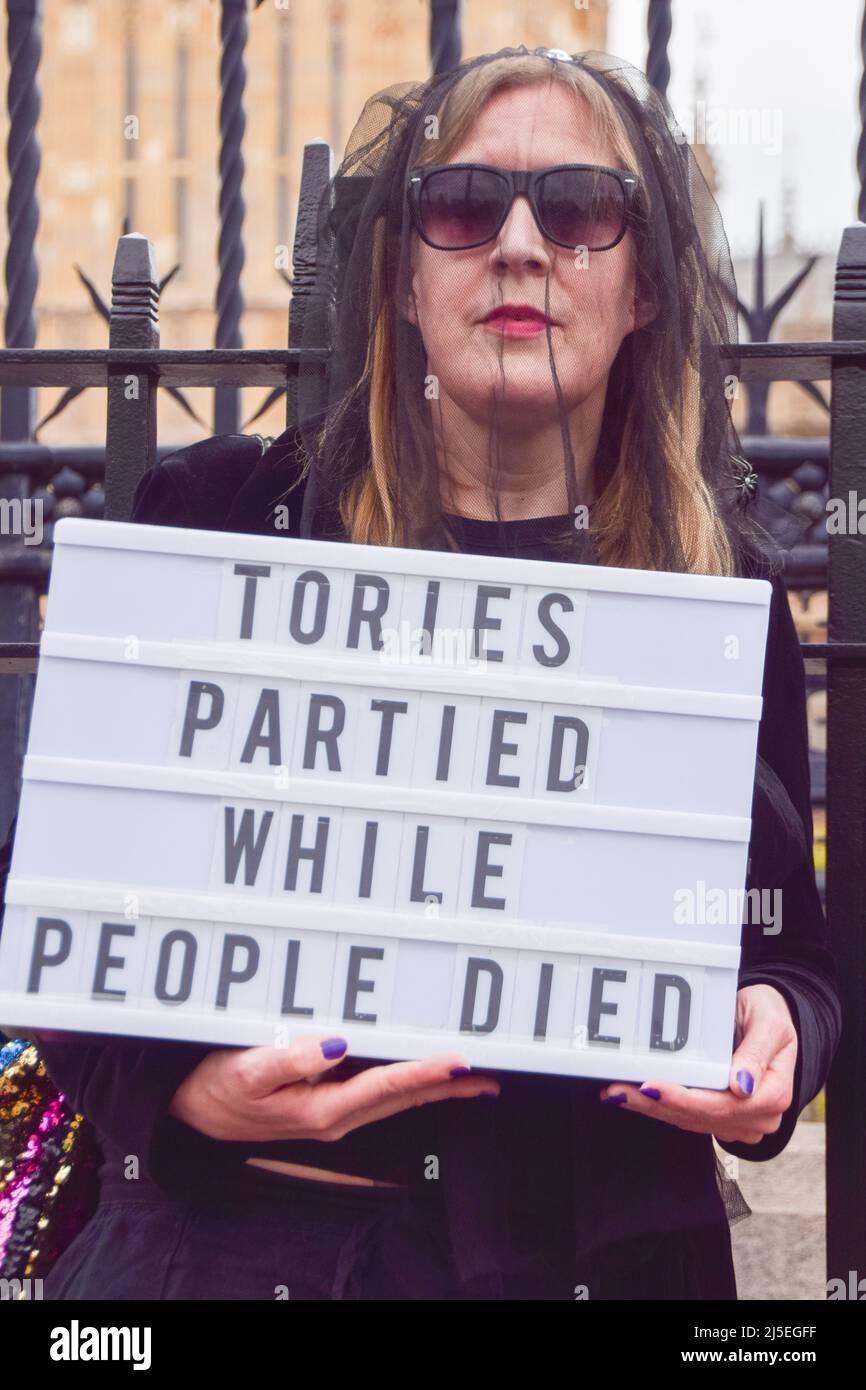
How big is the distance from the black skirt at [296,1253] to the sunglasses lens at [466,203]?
119 centimetres

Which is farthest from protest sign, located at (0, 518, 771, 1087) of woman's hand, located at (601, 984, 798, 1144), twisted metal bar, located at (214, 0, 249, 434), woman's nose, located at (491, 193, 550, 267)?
twisted metal bar, located at (214, 0, 249, 434)

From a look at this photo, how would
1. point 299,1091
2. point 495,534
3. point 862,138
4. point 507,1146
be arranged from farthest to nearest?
1. point 862,138
2. point 495,534
3. point 507,1146
4. point 299,1091

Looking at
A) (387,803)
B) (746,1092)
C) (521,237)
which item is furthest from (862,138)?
(746,1092)

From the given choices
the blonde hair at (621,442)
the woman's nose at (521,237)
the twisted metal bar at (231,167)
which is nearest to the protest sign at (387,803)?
the blonde hair at (621,442)

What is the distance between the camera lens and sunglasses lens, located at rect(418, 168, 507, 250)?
1.96 metres

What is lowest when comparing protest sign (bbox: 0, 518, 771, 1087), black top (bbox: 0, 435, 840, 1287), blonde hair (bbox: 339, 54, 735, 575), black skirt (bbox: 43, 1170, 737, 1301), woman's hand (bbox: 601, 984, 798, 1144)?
black skirt (bbox: 43, 1170, 737, 1301)

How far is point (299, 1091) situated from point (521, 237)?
109 centimetres

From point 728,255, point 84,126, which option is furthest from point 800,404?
point 728,255

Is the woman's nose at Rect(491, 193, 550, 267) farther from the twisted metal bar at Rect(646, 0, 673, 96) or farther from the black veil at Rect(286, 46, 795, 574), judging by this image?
the twisted metal bar at Rect(646, 0, 673, 96)

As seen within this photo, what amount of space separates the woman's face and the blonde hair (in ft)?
0.08

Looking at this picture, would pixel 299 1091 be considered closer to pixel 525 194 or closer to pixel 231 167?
pixel 525 194

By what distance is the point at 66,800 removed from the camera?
69.5 inches

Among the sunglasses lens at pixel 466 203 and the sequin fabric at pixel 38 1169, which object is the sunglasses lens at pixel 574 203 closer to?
the sunglasses lens at pixel 466 203

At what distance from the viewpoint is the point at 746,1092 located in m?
1.71
